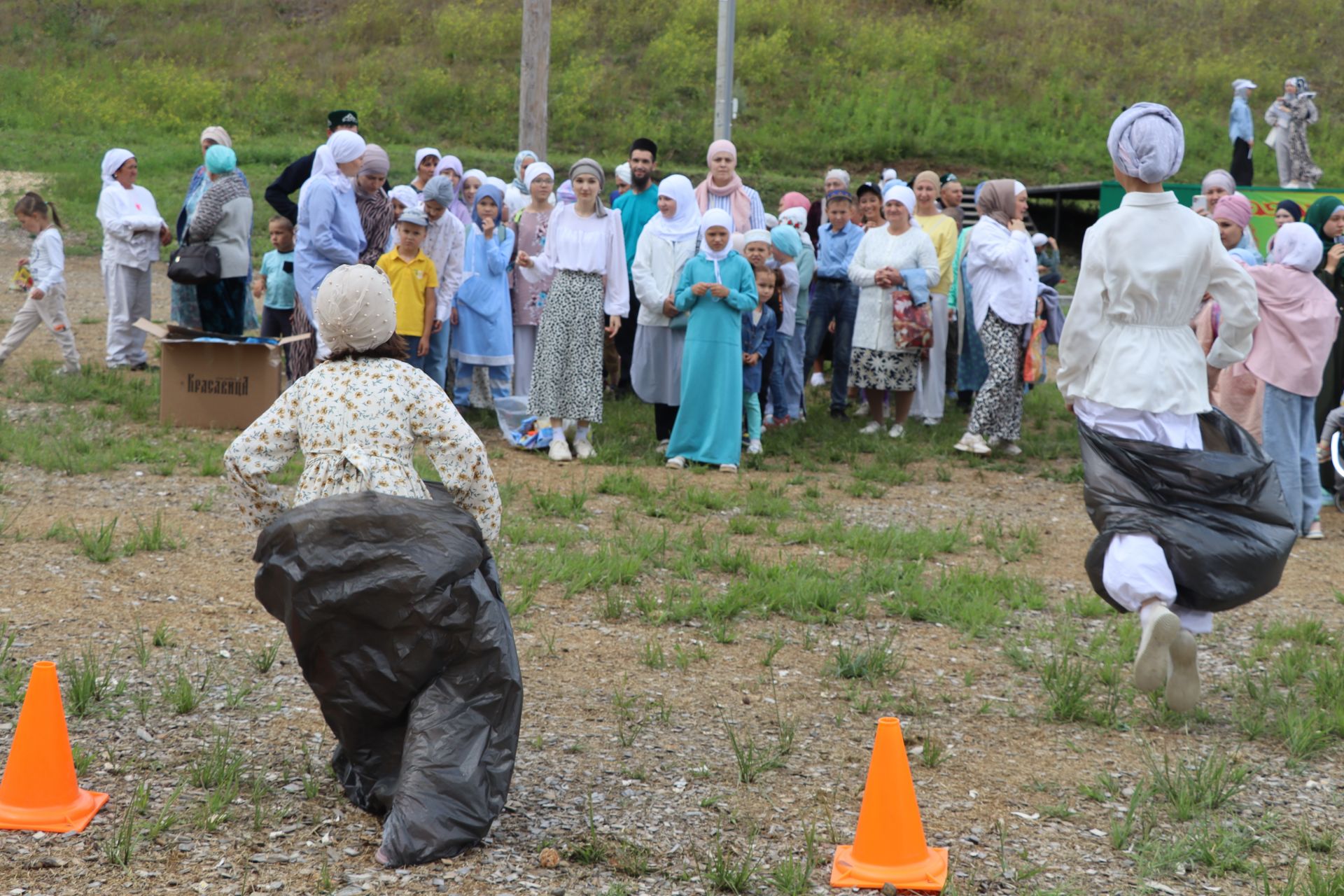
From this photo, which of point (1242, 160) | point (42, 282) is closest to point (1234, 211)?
point (42, 282)

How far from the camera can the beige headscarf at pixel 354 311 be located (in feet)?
12.5

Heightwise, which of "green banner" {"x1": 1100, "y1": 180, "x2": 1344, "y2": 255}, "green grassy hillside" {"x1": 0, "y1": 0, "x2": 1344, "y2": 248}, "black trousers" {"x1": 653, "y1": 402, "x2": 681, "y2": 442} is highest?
"green grassy hillside" {"x1": 0, "y1": 0, "x2": 1344, "y2": 248}

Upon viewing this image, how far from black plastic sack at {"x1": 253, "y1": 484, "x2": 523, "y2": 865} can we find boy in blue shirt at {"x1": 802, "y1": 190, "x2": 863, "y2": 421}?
303 inches

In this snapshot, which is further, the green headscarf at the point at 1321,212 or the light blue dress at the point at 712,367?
the light blue dress at the point at 712,367

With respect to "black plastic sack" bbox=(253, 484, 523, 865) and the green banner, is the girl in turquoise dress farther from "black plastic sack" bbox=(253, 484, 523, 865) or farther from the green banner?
the green banner

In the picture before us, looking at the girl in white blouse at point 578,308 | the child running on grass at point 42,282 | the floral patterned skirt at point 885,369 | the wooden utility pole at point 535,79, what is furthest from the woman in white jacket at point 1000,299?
the child running on grass at point 42,282

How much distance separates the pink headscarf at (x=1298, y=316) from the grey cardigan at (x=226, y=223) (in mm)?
7355

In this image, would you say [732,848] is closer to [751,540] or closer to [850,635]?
[850,635]

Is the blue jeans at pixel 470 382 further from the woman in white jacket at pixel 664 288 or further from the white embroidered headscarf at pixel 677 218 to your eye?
the white embroidered headscarf at pixel 677 218

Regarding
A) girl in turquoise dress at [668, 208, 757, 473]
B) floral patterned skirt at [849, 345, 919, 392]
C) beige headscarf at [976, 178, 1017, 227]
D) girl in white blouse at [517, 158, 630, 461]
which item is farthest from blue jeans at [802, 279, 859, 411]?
girl in white blouse at [517, 158, 630, 461]

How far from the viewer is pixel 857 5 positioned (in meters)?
35.0

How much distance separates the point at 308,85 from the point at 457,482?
27.7 metres

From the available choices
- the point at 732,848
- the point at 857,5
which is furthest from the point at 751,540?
the point at 857,5

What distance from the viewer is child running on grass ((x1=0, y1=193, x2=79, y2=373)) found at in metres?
10.8
